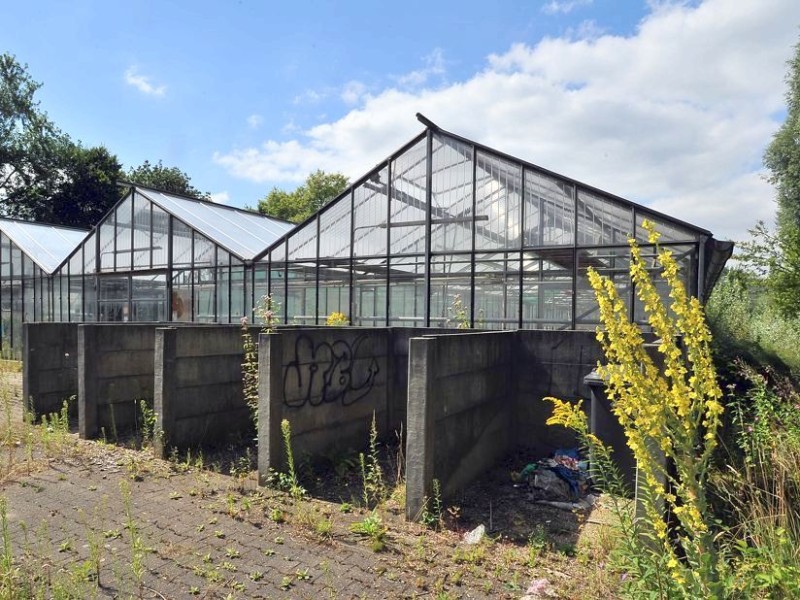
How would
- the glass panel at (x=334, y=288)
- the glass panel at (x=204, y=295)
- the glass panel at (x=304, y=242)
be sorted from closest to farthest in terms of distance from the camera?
the glass panel at (x=334, y=288), the glass panel at (x=304, y=242), the glass panel at (x=204, y=295)

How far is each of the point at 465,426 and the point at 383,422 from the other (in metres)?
2.01

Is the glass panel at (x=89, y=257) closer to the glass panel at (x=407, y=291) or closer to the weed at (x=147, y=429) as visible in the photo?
the weed at (x=147, y=429)

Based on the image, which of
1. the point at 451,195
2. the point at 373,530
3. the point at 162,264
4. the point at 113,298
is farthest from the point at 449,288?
the point at 113,298

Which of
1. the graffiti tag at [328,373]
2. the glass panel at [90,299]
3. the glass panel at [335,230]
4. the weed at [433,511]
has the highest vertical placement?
the glass panel at [335,230]

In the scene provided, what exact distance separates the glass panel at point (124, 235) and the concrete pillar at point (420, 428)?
13.4 m

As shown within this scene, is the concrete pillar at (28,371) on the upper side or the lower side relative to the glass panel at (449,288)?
lower

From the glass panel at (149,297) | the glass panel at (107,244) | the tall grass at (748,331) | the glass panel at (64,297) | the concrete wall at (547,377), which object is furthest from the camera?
the glass panel at (64,297)

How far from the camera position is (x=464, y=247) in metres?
9.55

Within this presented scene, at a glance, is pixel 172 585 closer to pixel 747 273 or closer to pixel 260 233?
pixel 747 273

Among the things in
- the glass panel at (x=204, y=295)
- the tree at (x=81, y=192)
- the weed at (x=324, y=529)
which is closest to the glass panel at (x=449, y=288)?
the weed at (x=324, y=529)

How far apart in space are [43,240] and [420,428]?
2142 cm

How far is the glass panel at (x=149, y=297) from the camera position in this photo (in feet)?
47.4

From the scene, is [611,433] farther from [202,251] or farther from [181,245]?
[181,245]

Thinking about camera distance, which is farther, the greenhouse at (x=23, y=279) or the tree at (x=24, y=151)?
the tree at (x=24, y=151)
